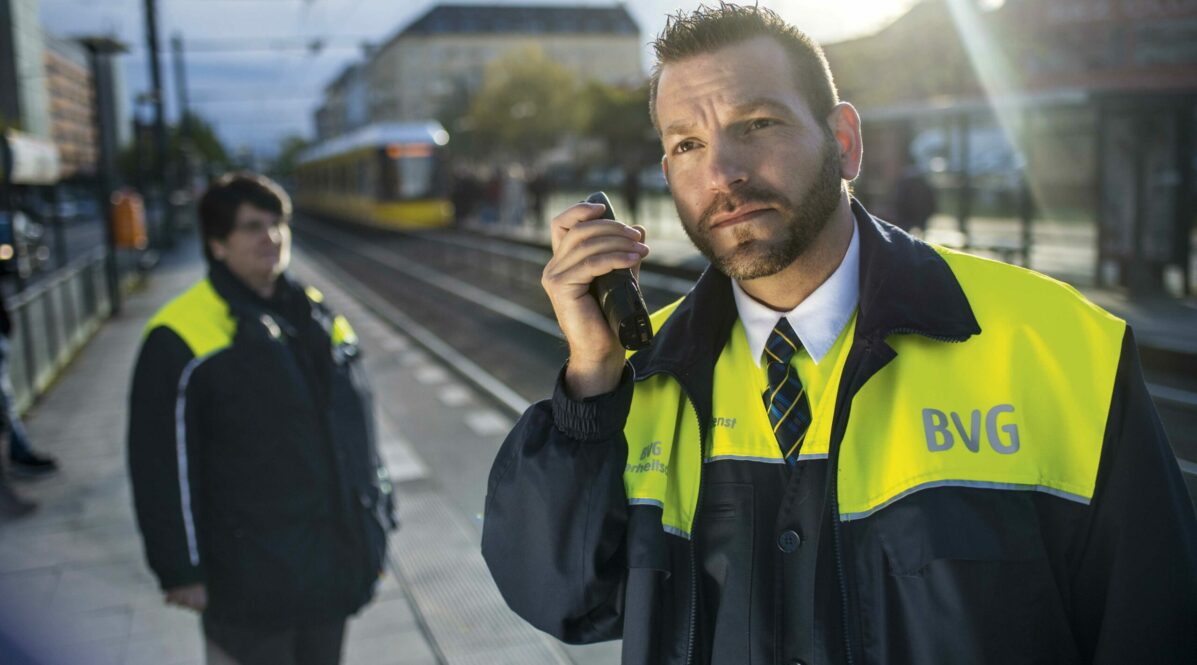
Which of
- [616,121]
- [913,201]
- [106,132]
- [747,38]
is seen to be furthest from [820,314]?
[616,121]

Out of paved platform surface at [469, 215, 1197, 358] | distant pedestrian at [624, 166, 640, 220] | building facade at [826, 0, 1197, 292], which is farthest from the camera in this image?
distant pedestrian at [624, 166, 640, 220]

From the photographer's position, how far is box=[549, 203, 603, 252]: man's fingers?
155cm

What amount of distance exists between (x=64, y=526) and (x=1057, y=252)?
1617 centimetres

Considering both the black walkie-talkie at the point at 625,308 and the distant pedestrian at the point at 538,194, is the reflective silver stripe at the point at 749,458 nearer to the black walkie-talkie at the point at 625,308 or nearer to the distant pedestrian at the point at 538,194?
the black walkie-talkie at the point at 625,308

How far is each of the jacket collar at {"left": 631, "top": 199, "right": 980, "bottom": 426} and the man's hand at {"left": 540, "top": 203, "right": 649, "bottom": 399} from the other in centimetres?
12

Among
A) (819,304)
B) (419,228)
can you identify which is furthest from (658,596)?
(419,228)

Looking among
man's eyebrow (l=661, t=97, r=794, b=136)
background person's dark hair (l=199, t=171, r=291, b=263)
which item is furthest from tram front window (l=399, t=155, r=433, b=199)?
man's eyebrow (l=661, t=97, r=794, b=136)

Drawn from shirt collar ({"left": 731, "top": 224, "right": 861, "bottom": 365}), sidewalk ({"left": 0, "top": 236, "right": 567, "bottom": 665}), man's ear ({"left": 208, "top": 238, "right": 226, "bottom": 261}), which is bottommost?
sidewalk ({"left": 0, "top": 236, "right": 567, "bottom": 665})

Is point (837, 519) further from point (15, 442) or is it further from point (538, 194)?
point (538, 194)

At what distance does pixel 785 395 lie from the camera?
1.64m

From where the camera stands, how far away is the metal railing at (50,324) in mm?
9078

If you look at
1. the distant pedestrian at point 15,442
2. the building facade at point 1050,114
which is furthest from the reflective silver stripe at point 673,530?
the building facade at point 1050,114

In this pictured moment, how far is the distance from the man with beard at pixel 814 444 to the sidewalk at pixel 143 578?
819mm

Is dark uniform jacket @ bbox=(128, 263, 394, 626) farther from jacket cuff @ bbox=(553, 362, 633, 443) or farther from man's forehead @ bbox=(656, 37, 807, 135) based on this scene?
man's forehead @ bbox=(656, 37, 807, 135)
